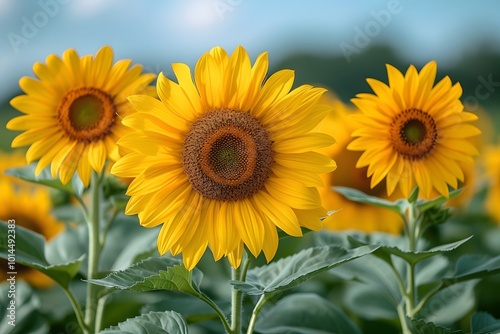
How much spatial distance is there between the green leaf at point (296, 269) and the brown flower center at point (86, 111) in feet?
0.93

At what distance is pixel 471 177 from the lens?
6.08 ft

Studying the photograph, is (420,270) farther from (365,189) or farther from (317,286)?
(365,189)

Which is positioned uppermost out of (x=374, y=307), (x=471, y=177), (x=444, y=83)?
(x=471, y=177)

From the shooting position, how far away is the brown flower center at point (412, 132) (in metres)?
0.93

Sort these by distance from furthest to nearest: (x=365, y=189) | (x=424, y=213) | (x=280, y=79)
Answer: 1. (x=365, y=189)
2. (x=424, y=213)
3. (x=280, y=79)

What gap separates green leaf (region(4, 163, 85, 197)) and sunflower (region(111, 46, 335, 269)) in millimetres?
317

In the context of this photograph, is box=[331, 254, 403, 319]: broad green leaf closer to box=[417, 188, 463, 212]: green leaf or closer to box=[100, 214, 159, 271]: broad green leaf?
box=[417, 188, 463, 212]: green leaf

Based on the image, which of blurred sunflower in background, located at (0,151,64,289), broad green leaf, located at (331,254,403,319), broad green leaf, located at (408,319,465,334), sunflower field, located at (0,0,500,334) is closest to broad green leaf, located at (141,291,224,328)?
sunflower field, located at (0,0,500,334)

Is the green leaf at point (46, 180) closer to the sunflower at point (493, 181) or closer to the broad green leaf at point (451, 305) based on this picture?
the broad green leaf at point (451, 305)

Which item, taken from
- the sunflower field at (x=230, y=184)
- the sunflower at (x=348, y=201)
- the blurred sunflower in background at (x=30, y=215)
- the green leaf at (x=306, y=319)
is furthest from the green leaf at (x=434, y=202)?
the blurred sunflower in background at (x=30, y=215)

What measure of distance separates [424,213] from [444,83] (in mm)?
231

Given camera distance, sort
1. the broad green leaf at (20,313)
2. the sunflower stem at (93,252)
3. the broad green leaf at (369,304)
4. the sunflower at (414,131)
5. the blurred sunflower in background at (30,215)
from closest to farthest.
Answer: the sunflower at (414,131) → the sunflower stem at (93,252) → the broad green leaf at (20,313) → the broad green leaf at (369,304) → the blurred sunflower in background at (30,215)

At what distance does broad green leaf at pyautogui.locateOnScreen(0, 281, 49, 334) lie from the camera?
47.0 inches

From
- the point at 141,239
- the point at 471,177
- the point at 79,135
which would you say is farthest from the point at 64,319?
the point at 471,177
